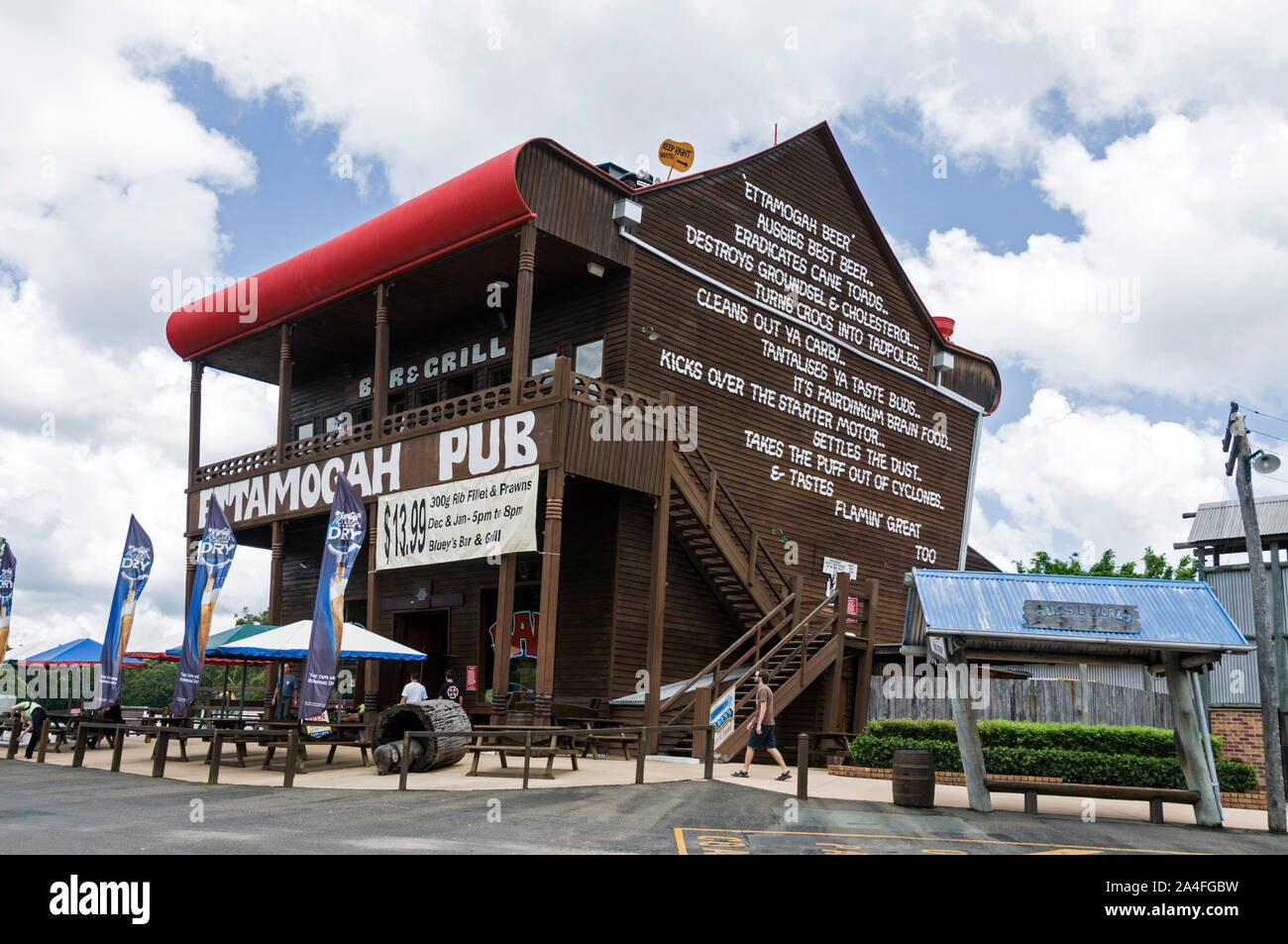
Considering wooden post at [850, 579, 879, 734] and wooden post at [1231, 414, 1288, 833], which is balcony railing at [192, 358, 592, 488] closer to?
wooden post at [850, 579, 879, 734]

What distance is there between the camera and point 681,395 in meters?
22.4

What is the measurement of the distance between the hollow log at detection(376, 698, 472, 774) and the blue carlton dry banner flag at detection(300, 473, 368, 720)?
0.94m

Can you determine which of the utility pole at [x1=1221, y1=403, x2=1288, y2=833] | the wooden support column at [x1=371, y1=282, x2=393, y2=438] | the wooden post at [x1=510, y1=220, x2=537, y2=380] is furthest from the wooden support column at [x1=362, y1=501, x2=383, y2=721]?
the utility pole at [x1=1221, y1=403, x2=1288, y2=833]

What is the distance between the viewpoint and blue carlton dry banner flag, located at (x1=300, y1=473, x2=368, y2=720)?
15.6m

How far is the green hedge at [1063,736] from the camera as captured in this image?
17797 millimetres

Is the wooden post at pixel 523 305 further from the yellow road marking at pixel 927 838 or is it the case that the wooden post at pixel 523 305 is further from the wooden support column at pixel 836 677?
the yellow road marking at pixel 927 838

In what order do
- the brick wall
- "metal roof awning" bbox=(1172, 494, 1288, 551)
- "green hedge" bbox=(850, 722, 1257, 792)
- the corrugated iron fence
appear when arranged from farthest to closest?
"metal roof awning" bbox=(1172, 494, 1288, 551), the brick wall, the corrugated iron fence, "green hedge" bbox=(850, 722, 1257, 792)

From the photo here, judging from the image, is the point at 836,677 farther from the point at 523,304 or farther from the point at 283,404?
the point at 283,404

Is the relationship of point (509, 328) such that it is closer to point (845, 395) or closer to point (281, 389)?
point (281, 389)

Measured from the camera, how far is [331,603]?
16.2m

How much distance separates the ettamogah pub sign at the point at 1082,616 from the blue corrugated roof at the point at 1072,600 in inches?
2.8

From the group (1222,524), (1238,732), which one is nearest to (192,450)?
(1238,732)

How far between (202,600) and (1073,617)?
13.3 meters
